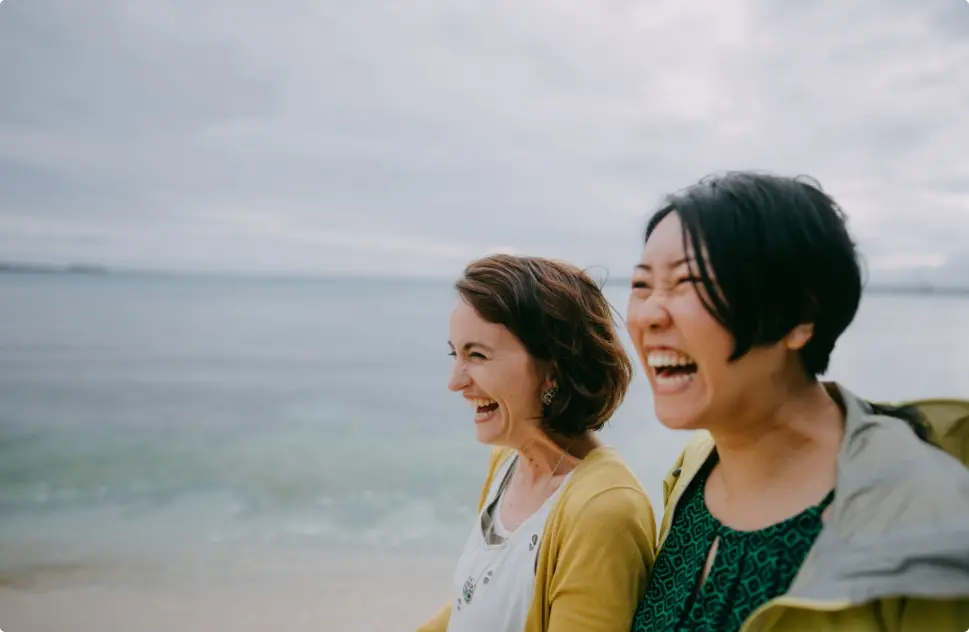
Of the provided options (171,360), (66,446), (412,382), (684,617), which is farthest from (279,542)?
(171,360)

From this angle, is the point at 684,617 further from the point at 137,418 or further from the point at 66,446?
the point at 137,418

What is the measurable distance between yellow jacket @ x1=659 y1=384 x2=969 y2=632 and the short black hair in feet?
0.77

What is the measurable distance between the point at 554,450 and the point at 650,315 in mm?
759

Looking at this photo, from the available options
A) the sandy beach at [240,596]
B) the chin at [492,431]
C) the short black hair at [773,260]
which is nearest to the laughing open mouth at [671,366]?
the short black hair at [773,260]

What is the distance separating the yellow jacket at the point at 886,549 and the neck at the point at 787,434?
7 centimetres

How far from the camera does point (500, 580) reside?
1.96m

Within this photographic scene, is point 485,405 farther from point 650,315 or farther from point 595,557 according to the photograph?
point 650,315

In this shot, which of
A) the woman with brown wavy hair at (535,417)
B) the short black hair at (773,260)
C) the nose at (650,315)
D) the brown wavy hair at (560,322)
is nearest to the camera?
the short black hair at (773,260)

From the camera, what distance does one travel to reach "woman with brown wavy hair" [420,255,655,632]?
1.83 metres

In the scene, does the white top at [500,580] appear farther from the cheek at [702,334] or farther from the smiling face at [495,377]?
the cheek at [702,334]

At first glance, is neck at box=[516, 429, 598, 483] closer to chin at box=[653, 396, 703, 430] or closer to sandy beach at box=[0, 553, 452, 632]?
chin at box=[653, 396, 703, 430]

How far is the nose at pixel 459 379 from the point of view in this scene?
2.09 m

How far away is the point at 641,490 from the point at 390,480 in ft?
28.3

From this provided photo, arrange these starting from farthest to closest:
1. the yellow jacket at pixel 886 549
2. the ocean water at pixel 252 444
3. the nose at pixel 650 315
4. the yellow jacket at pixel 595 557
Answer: the ocean water at pixel 252 444
the yellow jacket at pixel 595 557
the nose at pixel 650 315
the yellow jacket at pixel 886 549
